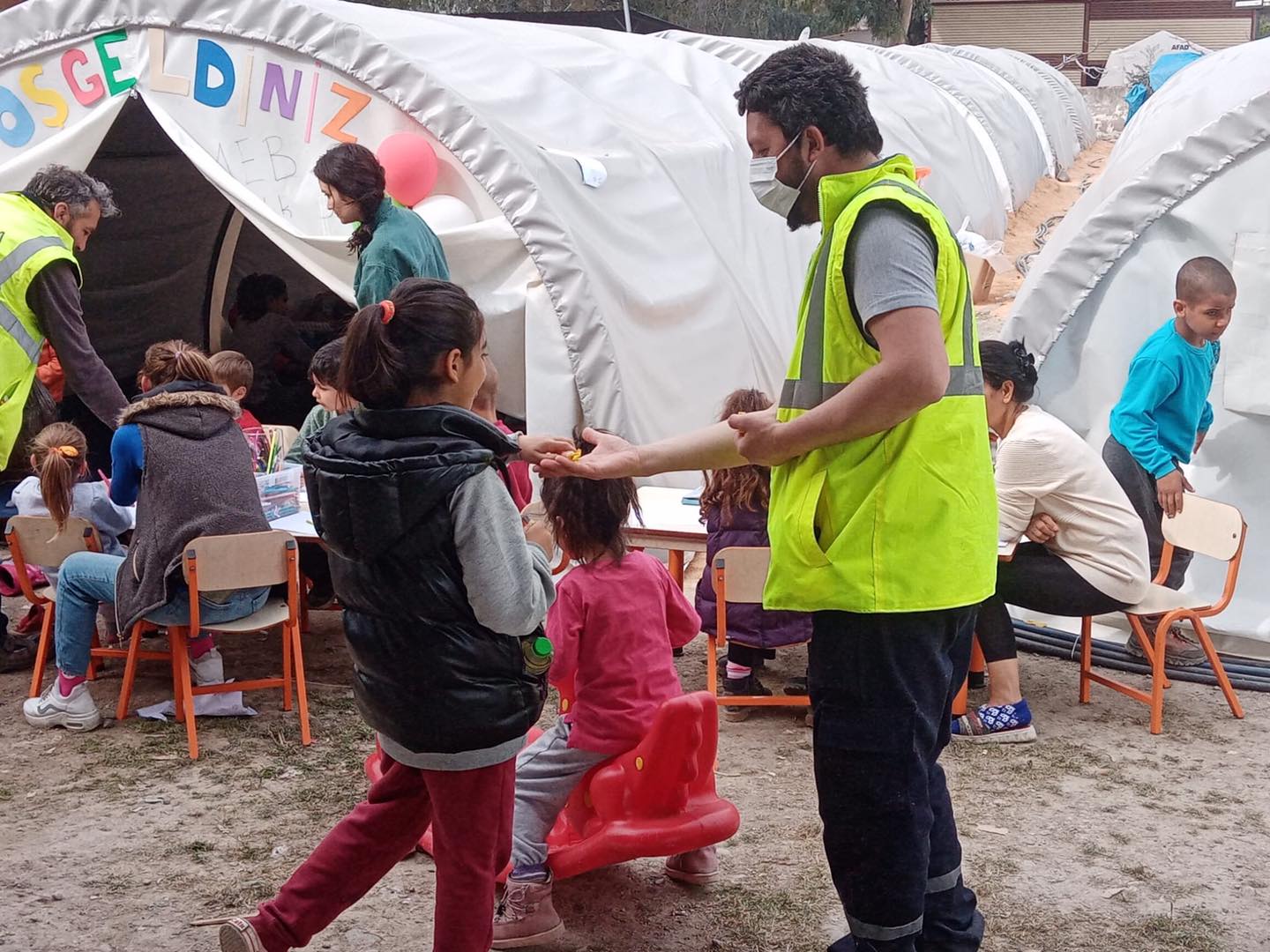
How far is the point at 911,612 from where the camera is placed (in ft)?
8.49

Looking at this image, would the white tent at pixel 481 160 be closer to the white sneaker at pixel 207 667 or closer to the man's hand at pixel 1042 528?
the white sneaker at pixel 207 667

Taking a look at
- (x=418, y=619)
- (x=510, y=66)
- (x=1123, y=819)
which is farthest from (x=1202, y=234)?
(x=418, y=619)

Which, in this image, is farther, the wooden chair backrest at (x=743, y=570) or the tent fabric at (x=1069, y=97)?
the tent fabric at (x=1069, y=97)

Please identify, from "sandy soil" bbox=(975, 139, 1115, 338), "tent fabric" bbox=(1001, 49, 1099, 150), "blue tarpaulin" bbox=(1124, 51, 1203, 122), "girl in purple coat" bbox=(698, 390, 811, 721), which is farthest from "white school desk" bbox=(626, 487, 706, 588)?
"tent fabric" bbox=(1001, 49, 1099, 150)

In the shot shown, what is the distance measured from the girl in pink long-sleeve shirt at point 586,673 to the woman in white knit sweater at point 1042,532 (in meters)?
1.76

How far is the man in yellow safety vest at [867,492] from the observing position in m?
2.52

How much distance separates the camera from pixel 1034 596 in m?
4.93

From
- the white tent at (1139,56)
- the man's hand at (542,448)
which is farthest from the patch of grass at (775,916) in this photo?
the white tent at (1139,56)

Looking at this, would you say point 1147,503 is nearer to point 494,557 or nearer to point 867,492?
point 867,492

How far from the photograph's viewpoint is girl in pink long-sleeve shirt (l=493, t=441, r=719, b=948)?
134 inches

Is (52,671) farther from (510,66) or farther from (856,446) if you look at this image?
(856,446)

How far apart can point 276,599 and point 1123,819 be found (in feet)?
9.64

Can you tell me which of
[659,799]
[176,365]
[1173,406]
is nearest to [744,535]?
[659,799]

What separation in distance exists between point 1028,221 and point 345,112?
1246 centimetres
